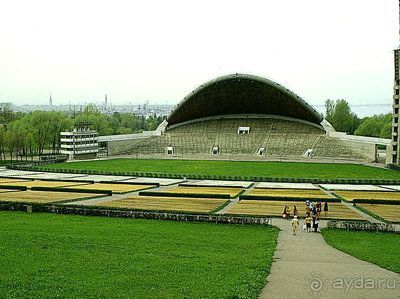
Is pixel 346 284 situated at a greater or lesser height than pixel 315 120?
lesser

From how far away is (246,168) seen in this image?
71.7m

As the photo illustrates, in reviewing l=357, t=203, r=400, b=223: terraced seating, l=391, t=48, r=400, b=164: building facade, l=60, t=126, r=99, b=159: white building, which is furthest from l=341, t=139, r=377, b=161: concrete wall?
l=60, t=126, r=99, b=159: white building

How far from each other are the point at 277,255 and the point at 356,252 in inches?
149

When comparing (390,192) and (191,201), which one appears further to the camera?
(390,192)

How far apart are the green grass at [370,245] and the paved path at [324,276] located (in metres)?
0.59

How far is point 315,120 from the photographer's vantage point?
100 metres

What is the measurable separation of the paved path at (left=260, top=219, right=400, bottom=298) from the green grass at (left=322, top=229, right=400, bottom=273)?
588 millimetres

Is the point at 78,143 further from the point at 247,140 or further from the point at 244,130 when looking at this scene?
the point at 244,130

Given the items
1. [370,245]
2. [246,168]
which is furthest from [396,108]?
[370,245]

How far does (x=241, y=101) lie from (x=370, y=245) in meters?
79.1

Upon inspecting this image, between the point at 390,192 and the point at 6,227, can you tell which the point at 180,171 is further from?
the point at 6,227

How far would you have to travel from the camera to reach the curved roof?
92.6 m

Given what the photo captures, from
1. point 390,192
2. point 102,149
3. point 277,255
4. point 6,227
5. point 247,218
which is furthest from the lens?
point 102,149

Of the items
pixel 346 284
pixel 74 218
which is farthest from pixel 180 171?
pixel 346 284
